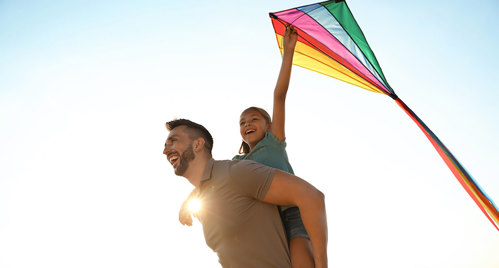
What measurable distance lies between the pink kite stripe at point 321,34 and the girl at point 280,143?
2.66 ft

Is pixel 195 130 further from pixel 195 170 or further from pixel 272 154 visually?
pixel 272 154

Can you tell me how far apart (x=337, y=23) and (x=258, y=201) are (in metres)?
3.28

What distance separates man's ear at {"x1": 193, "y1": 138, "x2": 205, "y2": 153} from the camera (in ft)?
10.5

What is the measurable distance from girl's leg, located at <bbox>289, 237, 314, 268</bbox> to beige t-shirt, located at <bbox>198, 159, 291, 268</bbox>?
5 centimetres

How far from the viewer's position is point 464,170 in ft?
10.8

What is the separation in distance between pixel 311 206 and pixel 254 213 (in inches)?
17.4

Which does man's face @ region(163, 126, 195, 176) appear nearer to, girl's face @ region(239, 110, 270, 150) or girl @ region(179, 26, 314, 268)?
girl @ region(179, 26, 314, 268)

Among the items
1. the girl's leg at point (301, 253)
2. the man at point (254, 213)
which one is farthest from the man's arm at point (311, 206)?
the girl's leg at point (301, 253)

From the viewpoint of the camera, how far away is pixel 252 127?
12.8ft

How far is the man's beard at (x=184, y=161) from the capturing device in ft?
10.1

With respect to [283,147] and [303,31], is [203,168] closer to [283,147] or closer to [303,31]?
[283,147]

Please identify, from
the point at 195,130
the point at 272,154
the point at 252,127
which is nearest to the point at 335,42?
the point at 252,127

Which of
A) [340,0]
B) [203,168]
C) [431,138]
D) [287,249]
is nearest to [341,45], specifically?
[340,0]

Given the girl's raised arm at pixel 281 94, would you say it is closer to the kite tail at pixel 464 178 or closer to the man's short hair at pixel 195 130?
the man's short hair at pixel 195 130
